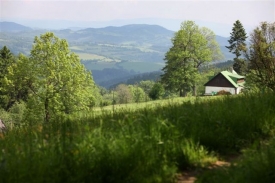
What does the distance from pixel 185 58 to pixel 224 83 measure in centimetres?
2913

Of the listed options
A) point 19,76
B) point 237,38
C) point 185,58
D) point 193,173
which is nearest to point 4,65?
point 19,76

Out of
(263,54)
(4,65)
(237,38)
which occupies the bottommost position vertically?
(263,54)

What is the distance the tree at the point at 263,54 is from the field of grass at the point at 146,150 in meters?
11.3

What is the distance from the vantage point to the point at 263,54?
2238 cm

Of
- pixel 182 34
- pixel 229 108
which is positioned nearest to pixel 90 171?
pixel 229 108

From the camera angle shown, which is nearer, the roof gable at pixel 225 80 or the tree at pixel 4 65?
the tree at pixel 4 65

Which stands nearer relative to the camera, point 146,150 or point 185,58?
point 146,150

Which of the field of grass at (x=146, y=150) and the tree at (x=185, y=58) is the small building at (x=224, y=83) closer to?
the tree at (x=185, y=58)

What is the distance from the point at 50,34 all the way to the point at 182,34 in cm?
3060

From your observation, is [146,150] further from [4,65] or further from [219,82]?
[219,82]

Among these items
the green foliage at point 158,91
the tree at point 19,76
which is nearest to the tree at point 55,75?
the tree at point 19,76

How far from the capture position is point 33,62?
39656 mm

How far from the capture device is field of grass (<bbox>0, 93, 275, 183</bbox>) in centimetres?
396

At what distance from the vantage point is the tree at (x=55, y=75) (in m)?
38.8
